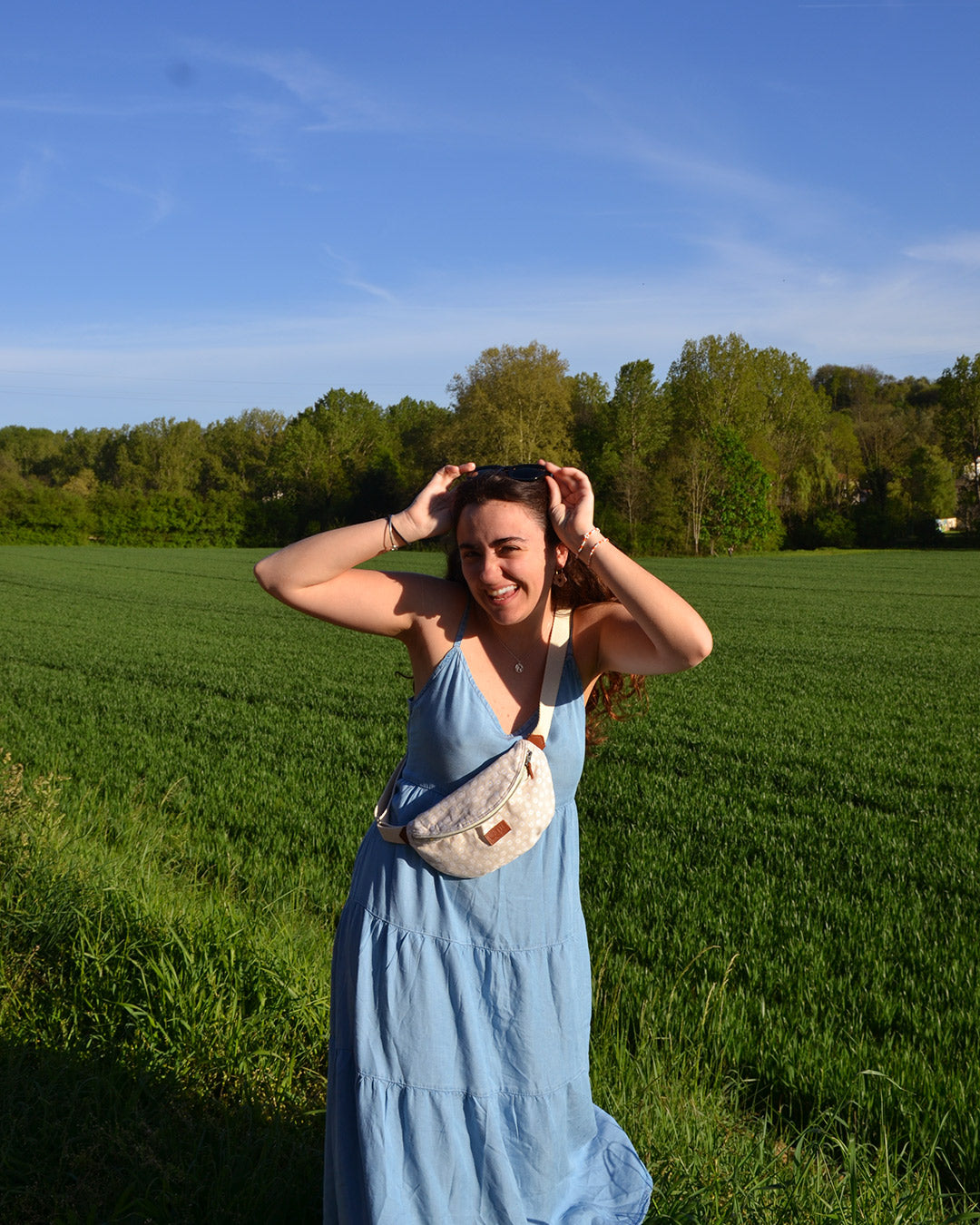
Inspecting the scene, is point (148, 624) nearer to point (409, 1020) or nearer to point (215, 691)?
point (215, 691)

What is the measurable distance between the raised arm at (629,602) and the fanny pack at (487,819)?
432 millimetres

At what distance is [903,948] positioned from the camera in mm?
5062

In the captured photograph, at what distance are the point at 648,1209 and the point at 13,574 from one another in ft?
138

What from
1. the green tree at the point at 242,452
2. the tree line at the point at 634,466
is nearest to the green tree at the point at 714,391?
the tree line at the point at 634,466

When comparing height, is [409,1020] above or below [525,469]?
below

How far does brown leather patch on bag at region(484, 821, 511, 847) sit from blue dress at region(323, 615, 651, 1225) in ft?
0.41

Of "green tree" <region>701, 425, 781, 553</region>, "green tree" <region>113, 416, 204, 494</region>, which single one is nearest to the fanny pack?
"green tree" <region>701, 425, 781, 553</region>

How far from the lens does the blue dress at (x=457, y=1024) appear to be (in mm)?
2131

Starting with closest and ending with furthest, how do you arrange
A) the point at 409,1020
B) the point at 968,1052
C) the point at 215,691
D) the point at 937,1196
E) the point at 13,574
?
the point at 409,1020
the point at 937,1196
the point at 968,1052
the point at 215,691
the point at 13,574

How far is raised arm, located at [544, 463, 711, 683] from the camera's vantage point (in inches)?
91.4

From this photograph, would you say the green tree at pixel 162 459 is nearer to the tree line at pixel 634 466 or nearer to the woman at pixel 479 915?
the tree line at pixel 634 466

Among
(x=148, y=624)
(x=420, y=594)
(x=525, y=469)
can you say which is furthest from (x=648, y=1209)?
(x=148, y=624)

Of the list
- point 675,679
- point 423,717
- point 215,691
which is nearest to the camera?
point 423,717

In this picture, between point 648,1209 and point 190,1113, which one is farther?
point 190,1113
